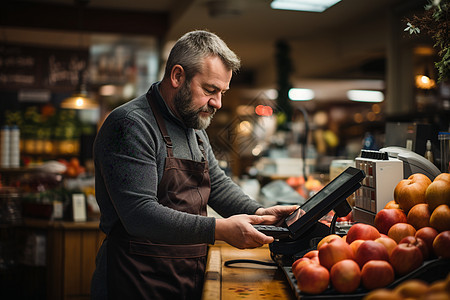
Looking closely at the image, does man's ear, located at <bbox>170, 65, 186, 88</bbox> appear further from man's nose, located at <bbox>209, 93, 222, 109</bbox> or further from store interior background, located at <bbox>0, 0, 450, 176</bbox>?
store interior background, located at <bbox>0, 0, 450, 176</bbox>

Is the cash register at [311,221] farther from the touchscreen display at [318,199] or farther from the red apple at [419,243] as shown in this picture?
the red apple at [419,243]

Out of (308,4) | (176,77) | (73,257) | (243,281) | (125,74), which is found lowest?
(73,257)

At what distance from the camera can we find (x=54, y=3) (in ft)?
22.0

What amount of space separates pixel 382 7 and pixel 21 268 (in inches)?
185

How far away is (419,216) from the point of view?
164cm

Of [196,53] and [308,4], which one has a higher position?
[308,4]

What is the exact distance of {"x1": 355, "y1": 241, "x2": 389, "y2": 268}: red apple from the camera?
4.68ft

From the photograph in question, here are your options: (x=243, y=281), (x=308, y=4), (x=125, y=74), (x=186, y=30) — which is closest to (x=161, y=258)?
(x=243, y=281)

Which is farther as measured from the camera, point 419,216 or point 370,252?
point 419,216

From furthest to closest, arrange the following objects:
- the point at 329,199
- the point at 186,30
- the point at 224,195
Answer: the point at 186,30
the point at 224,195
the point at 329,199

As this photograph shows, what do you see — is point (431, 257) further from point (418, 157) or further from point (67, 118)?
point (67, 118)

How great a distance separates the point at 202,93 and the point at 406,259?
1001 mm

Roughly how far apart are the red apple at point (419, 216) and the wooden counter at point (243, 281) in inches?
18.9

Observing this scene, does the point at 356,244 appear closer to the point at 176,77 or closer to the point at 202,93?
the point at 202,93
